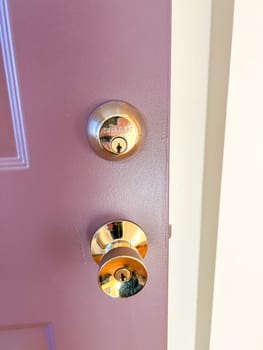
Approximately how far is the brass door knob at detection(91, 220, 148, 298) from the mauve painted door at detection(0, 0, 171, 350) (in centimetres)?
2

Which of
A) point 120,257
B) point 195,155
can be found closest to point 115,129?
point 120,257

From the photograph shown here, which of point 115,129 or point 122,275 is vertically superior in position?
point 115,129

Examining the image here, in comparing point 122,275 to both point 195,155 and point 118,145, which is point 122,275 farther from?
point 195,155

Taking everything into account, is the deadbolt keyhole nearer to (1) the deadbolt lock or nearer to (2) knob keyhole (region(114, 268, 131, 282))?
(1) the deadbolt lock

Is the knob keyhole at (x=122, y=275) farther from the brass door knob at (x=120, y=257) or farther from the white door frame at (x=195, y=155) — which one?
the white door frame at (x=195, y=155)

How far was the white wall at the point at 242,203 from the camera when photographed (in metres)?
0.45

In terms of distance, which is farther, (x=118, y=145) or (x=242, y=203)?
(x=242, y=203)

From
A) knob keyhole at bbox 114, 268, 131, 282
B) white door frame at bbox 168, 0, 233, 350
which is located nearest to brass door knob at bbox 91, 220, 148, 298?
knob keyhole at bbox 114, 268, 131, 282

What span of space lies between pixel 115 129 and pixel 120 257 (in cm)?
14

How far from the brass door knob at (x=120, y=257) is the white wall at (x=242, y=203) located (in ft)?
0.77

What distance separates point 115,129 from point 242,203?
33 cm

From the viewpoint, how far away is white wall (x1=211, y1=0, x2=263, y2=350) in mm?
445

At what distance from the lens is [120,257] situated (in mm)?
303

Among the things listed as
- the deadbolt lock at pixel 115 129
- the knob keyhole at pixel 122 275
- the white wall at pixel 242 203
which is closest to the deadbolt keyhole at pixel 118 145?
the deadbolt lock at pixel 115 129
